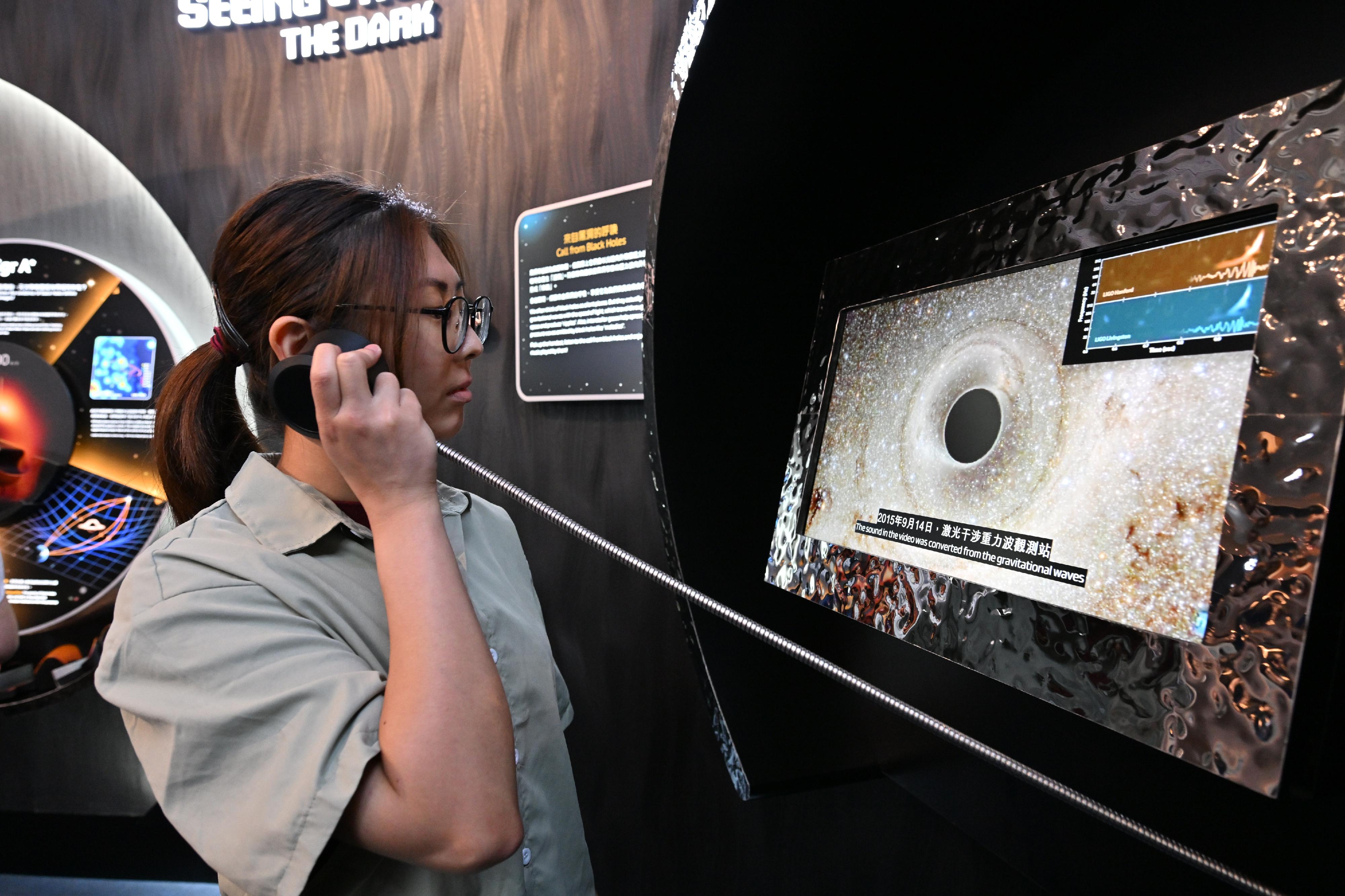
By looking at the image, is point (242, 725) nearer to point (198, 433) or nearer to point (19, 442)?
point (198, 433)

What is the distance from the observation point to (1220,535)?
1.58 feet

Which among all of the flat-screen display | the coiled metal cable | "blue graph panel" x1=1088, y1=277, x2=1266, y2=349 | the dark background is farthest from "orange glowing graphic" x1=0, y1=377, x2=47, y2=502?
"blue graph panel" x1=1088, y1=277, x2=1266, y2=349

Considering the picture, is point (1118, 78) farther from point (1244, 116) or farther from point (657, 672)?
point (657, 672)

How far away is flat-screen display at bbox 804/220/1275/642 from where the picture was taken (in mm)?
499

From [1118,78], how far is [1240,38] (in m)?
0.09

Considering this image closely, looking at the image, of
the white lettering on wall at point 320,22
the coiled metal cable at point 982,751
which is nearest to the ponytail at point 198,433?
the coiled metal cable at point 982,751

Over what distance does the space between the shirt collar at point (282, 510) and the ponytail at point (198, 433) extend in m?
0.14

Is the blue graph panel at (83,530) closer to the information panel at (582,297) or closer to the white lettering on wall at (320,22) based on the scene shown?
the information panel at (582,297)

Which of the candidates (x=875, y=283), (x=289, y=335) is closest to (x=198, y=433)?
(x=289, y=335)

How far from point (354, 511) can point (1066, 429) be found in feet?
2.37

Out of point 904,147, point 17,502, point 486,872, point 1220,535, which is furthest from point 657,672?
point 17,502

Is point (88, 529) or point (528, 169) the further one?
point (88, 529)

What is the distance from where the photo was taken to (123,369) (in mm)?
2166

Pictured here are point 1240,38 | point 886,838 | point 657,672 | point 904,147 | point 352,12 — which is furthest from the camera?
point 352,12
